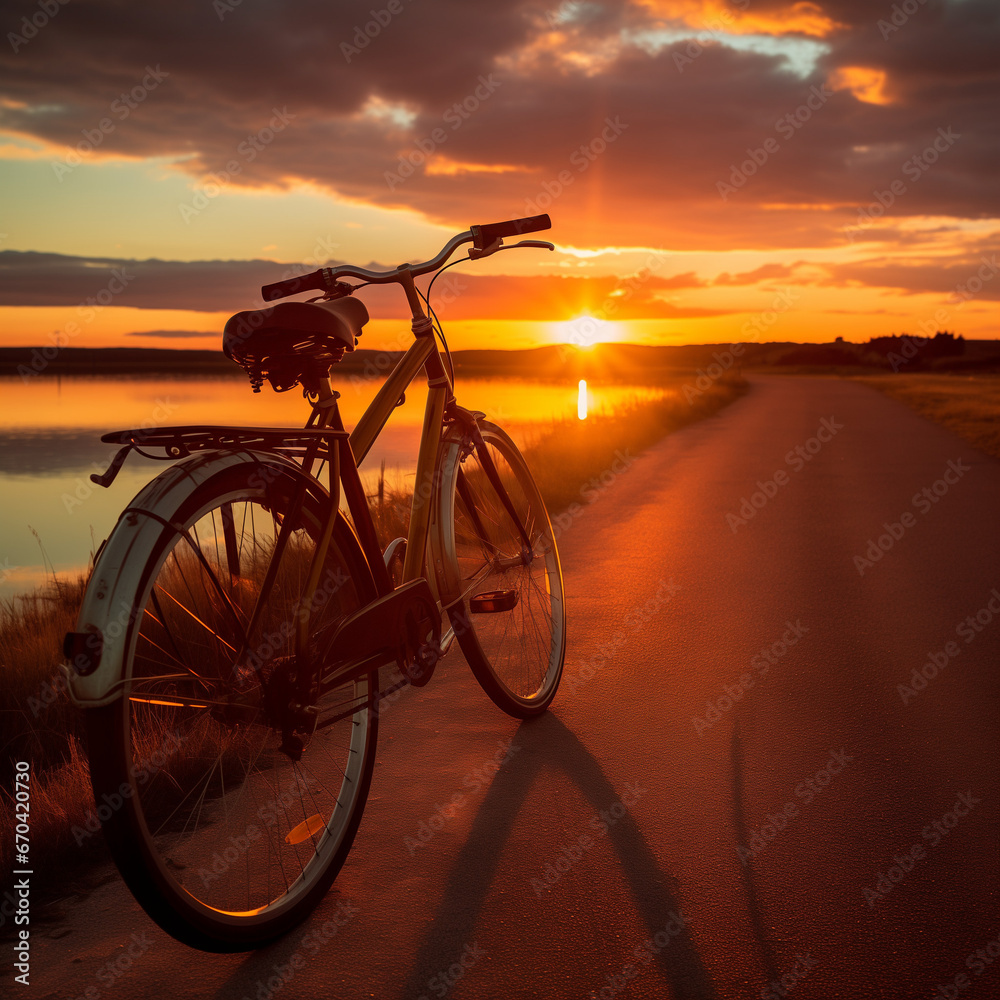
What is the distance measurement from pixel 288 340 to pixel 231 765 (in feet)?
6.02

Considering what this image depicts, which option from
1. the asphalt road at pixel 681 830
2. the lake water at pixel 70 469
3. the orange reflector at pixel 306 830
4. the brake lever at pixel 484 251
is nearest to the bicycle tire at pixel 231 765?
the orange reflector at pixel 306 830

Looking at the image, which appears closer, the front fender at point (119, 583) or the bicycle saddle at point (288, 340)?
the front fender at point (119, 583)

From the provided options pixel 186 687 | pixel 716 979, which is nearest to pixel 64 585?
pixel 186 687

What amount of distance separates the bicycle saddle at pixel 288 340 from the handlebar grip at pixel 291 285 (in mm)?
281

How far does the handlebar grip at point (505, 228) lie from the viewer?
3.61 meters

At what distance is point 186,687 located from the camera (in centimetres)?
428

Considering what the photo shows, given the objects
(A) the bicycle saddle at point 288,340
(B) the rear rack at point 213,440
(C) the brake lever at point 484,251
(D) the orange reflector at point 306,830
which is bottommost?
(D) the orange reflector at point 306,830

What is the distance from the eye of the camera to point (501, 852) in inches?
115

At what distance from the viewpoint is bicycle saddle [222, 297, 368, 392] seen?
2.59m

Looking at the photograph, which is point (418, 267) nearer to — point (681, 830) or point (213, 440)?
point (213, 440)

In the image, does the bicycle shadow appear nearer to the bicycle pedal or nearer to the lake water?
the bicycle pedal

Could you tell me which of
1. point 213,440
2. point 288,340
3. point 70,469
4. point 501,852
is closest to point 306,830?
point 501,852

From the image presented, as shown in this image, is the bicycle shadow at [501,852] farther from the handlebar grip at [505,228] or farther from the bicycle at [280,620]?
the handlebar grip at [505,228]

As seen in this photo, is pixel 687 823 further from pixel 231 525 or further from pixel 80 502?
pixel 80 502
